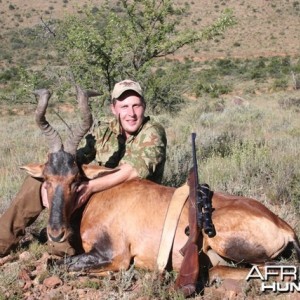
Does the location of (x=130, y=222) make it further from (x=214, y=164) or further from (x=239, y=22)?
(x=239, y=22)

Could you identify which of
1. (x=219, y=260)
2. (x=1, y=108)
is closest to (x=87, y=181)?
(x=219, y=260)

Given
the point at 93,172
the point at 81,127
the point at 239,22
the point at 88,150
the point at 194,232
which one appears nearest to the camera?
the point at 194,232

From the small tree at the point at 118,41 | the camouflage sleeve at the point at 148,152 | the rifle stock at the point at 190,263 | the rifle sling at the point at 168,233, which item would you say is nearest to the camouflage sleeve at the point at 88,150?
the camouflage sleeve at the point at 148,152

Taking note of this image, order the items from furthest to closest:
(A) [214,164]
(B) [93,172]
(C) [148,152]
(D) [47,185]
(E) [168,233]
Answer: (A) [214,164] → (C) [148,152] → (B) [93,172] → (D) [47,185] → (E) [168,233]

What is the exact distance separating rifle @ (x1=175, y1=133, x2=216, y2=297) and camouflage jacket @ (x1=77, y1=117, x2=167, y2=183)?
76 centimetres

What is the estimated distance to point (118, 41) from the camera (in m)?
9.08

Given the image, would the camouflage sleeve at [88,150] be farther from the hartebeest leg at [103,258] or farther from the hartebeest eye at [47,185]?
the hartebeest leg at [103,258]

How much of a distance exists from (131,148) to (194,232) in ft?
4.79

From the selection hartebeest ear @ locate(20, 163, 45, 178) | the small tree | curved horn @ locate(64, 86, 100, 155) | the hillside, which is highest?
the hillside

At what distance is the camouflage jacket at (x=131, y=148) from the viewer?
5.11 m

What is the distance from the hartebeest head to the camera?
430 cm

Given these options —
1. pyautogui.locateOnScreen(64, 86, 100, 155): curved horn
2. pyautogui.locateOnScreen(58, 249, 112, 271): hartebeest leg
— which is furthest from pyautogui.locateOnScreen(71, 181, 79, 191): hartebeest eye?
pyautogui.locateOnScreen(58, 249, 112, 271): hartebeest leg

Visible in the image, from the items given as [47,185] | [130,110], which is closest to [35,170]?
[47,185]

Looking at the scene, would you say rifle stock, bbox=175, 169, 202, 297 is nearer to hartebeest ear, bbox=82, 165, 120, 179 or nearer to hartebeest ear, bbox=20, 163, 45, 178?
hartebeest ear, bbox=82, 165, 120, 179
